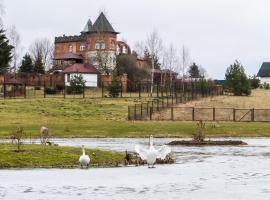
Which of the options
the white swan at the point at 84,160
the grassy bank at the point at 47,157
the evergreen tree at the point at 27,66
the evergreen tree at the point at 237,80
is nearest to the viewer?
the white swan at the point at 84,160

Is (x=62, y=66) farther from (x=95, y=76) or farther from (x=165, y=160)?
(x=165, y=160)

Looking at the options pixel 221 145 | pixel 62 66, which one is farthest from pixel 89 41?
pixel 221 145

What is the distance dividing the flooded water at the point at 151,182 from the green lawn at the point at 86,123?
23.8 m

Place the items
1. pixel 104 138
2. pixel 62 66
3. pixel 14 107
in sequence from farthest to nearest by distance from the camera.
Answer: pixel 62 66 < pixel 14 107 < pixel 104 138

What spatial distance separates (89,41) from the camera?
14938 centimetres

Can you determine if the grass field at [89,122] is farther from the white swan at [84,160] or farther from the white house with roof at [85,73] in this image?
the white house with roof at [85,73]

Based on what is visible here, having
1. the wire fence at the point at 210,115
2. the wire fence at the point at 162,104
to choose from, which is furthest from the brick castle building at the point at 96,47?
the wire fence at the point at 210,115

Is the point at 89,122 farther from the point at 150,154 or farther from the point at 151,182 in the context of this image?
the point at 151,182

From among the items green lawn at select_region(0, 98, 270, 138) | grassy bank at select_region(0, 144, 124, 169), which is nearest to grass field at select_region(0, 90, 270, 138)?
green lawn at select_region(0, 98, 270, 138)

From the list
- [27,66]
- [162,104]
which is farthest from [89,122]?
[27,66]

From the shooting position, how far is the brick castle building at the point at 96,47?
135 metres

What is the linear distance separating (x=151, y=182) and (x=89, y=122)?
4131 centimetres

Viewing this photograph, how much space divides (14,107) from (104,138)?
24669mm

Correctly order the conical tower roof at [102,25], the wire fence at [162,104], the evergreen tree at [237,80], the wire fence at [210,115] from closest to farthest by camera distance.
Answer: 1. the wire fence at [210,115]
2. the wire fence at [162,104]
3. the evergreen tree at [237,80]
4. the conical tower roof at [102,25]
